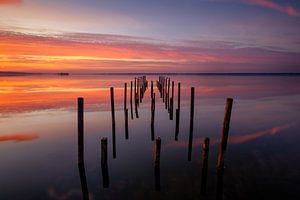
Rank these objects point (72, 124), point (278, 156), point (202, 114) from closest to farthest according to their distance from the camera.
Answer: point (278, 156), point (72, 124), point (202, 114)

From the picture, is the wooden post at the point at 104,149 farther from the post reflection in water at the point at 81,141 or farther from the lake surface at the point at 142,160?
the lake surface at the point at 142,160

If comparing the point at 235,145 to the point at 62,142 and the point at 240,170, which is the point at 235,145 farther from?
the point at 62,142

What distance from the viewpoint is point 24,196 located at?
24.8ft

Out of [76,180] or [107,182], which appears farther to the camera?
[76,180]

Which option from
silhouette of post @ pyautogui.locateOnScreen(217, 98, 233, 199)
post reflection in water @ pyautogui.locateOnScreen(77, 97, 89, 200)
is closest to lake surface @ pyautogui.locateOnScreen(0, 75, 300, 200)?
post reflection in water @ pyautogui.locateOnScreen(77, 97, 89, 200)

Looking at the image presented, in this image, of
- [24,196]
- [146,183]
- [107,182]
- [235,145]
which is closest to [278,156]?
[235,145]

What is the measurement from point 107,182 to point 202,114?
13763 millimetres

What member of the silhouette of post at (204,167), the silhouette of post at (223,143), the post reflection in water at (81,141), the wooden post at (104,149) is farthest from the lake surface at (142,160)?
the wooden post at (104,149)

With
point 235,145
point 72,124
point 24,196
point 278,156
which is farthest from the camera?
point 72,124

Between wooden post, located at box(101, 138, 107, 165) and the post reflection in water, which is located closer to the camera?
the post reflection in water

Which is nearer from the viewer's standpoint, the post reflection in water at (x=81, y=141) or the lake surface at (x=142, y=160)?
the post reflection in water at (x=81, y=141)

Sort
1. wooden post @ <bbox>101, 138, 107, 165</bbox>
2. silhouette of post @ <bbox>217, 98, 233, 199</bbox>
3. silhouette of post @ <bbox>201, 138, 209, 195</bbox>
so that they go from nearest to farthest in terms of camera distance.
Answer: silhouette of post @ <bbox>217, 98, 233, 199</bbox>
silhouette of post @ <bbox>201, 138, 209, 195</bbox>
wooden post @ <bbox>101, 138, 107, 165</bbox>

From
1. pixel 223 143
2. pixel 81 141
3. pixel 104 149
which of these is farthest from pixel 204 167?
pixel 81 141

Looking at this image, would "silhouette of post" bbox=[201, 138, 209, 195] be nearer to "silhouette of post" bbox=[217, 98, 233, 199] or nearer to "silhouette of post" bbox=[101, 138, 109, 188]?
"silhouette of post" bbox=[217, 98, 233, 199]
